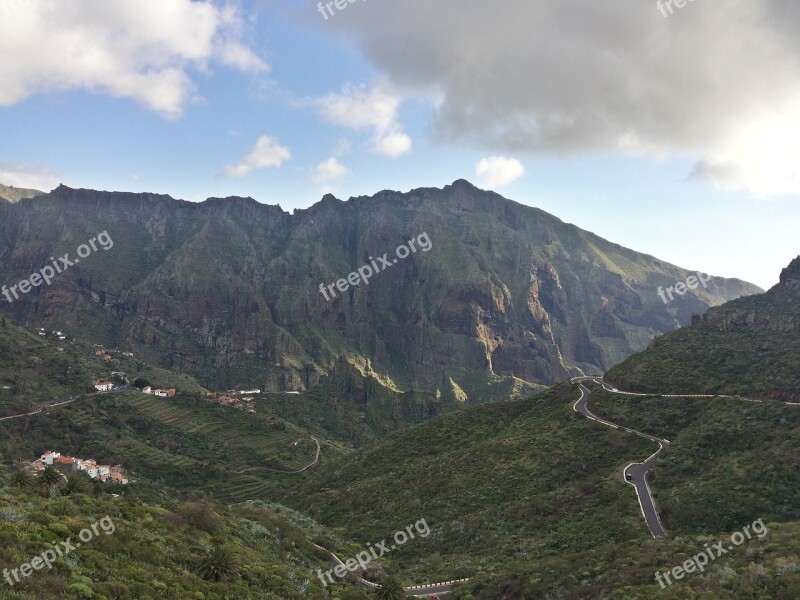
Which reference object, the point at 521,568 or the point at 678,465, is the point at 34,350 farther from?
Answer: the point at 678,465

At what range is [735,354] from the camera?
82.1m

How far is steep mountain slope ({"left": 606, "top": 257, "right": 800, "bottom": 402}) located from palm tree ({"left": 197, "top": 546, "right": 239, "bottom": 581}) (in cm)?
7339

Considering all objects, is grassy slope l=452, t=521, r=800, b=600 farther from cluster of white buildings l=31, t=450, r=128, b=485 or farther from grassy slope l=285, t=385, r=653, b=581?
cluster of white buildings l=31, t=450, r=128, b=485

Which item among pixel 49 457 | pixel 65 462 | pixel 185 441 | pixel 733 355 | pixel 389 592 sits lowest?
pixel 389 592

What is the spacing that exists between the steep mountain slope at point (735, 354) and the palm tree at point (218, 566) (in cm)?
7339

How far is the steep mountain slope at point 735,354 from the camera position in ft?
238

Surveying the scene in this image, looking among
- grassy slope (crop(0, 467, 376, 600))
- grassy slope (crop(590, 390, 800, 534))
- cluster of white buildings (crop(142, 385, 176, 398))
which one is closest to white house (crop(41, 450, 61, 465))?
cluster of white buildings (crop(142, 385, 176, 398))

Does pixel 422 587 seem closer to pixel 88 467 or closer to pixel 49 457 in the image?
pixel 88 467

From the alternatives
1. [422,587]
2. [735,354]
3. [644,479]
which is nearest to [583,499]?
[644,479]

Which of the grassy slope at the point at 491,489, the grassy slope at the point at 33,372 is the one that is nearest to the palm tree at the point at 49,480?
the grassy slope at the point at 491,489

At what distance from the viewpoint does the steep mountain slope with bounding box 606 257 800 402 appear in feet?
238

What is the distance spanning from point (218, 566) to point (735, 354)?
87.9 metres

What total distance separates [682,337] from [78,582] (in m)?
103

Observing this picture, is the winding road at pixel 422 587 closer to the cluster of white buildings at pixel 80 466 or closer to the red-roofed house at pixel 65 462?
the cluster of white buildings at pixel 80 466
